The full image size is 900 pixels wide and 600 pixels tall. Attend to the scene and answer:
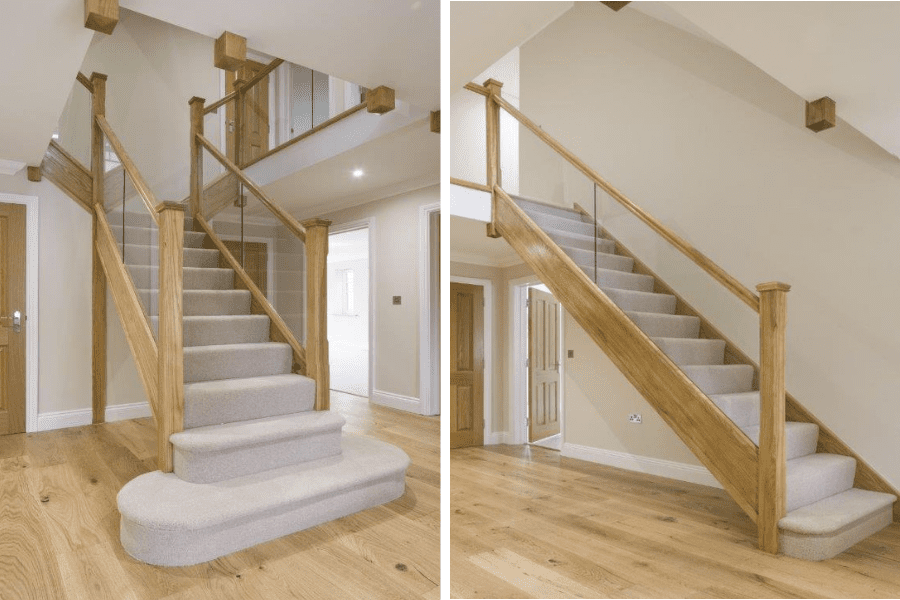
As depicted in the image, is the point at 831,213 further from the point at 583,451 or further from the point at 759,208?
the point at 583,451

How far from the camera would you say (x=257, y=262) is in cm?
318

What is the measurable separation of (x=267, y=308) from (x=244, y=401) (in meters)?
0.86

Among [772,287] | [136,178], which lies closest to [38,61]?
[136,178]

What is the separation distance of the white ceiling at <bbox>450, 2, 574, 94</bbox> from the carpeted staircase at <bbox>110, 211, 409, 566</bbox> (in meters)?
1.61

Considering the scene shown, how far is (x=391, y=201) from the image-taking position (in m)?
4.35

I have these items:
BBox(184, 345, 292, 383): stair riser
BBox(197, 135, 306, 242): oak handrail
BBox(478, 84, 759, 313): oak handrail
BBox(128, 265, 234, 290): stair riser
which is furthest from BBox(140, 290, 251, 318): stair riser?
BBox(478, 84, 759, 313): oak handrail

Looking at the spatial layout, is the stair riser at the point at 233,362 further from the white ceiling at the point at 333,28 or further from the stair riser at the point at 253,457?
the white ceiling at the point at 333,28

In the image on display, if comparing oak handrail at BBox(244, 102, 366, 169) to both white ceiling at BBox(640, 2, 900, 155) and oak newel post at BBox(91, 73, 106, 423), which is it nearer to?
oak newel post at BBox(91, 73, 106, 423)

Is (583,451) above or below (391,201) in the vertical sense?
below

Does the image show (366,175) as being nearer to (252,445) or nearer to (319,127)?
(319,127)

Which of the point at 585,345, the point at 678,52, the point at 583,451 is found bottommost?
the point at 583,451

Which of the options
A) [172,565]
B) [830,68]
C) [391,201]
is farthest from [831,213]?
[172,565]

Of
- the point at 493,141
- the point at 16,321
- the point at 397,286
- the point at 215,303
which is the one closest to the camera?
the point at 215,303

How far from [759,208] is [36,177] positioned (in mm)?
4567
